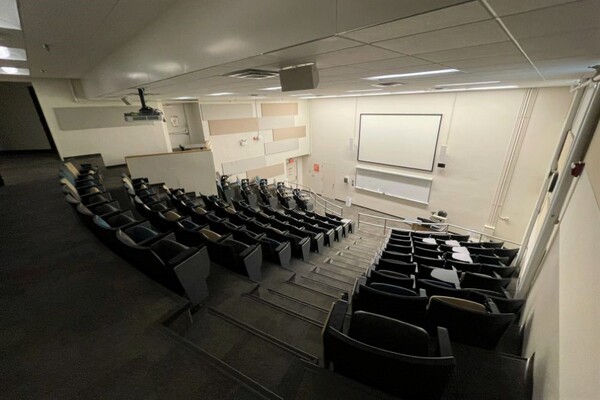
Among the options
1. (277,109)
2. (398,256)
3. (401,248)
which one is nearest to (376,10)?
(398,256)

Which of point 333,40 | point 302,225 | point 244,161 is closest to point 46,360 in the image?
point 333,40

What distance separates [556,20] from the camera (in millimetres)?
1292

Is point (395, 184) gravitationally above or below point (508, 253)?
below

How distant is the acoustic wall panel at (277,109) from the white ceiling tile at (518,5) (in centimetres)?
1158

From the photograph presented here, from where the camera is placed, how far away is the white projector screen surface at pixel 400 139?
941 cm

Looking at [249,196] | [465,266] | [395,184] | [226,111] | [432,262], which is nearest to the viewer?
[465,266]

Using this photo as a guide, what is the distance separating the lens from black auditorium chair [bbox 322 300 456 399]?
4.59ft

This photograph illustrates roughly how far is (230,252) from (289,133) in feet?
34.5

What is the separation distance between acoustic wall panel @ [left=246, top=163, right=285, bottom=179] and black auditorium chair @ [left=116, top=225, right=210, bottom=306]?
940cm

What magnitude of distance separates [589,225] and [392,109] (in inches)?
369

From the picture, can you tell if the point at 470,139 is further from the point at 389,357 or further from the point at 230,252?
the point at 389,357

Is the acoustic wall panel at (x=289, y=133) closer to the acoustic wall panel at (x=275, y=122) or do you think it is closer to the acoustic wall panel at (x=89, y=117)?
the acoustic wall panel at (x=275, y=122)

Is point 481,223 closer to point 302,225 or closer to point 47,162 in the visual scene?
point 302,225

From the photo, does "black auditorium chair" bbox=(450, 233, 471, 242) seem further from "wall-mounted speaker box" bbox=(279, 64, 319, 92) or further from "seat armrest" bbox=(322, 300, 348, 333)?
"wall-mounted speaker box" bbox=(279, 64, 319, 92)
